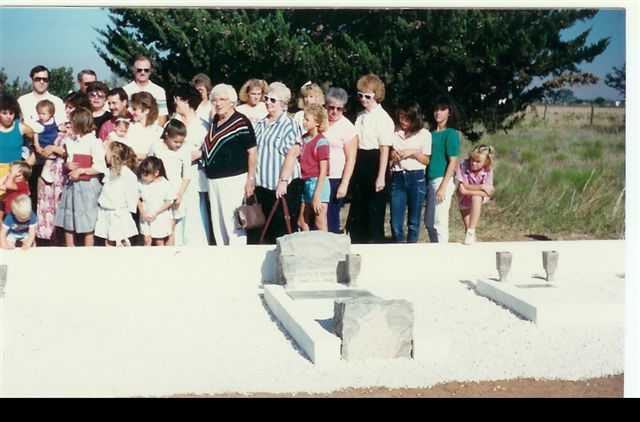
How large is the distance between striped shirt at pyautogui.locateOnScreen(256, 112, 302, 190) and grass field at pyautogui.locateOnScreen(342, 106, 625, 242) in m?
0.88

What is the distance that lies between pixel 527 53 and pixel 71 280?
5165mm

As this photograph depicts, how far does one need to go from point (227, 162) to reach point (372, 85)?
167 cm

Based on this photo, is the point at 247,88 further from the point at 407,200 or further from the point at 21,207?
the point at 21,207

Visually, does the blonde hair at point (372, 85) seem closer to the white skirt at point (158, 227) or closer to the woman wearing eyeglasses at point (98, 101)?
the white skirt at point (158, 227)

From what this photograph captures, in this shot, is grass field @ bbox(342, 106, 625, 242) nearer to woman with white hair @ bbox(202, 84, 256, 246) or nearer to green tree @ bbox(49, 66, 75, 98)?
woman with white hair @ bbox(202, 84, 256, 246)

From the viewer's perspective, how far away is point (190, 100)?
1170 centimetres

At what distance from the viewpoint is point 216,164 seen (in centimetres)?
1173

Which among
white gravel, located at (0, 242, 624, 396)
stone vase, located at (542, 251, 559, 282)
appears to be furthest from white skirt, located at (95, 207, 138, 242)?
stone vase, located at (542, 251, 559, 282)

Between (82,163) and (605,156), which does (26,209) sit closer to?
(82,163)

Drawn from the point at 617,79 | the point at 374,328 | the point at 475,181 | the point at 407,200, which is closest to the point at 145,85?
the point at 407,200

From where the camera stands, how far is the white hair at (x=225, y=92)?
1167cm

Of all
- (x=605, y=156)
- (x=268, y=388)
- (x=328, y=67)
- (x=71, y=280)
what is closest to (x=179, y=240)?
(x=71, y=280)

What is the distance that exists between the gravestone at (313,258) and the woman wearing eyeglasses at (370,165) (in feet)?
1.48
